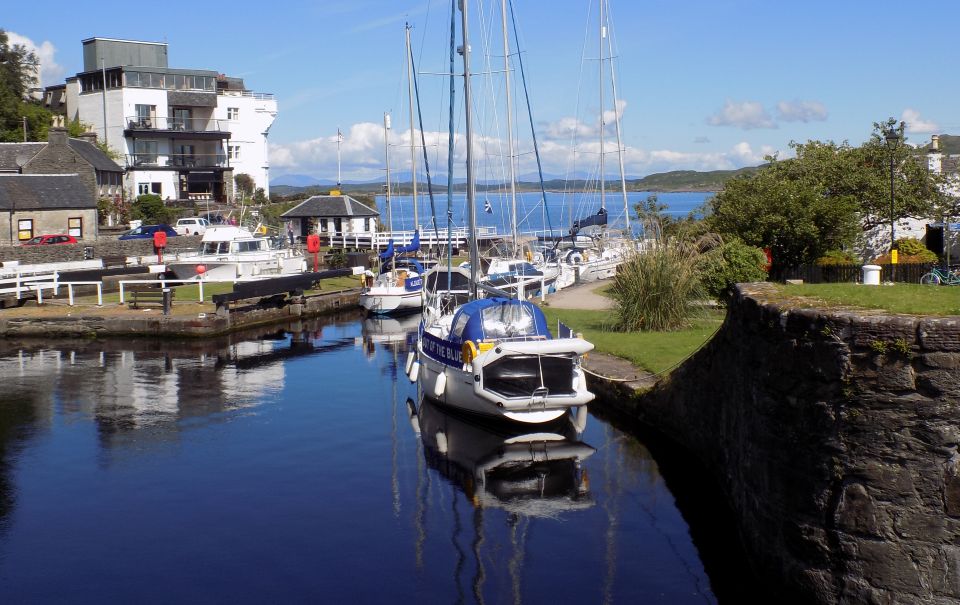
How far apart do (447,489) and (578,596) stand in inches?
193

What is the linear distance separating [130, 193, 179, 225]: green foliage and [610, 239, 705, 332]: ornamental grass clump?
50.1 metres

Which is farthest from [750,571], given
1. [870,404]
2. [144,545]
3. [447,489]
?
[144,545]

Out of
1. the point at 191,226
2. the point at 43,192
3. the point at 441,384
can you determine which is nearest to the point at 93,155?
the point at 191,226

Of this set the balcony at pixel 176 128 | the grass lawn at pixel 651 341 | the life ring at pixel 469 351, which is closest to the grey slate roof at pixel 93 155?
the balcony at pixel 176 128

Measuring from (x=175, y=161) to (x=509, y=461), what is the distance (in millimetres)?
68859

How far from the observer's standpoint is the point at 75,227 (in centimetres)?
5369

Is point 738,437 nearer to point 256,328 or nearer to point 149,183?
point 256,328

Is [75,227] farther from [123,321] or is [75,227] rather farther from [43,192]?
[123,321]

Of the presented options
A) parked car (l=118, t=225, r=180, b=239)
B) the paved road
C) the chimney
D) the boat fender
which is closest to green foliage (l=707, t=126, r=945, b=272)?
the paved road

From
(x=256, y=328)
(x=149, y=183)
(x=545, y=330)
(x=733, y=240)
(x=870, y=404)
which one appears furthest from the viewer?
(x=149, y=183)

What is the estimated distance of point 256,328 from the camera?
37094mm

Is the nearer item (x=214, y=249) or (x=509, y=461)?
(x=509, y=461)

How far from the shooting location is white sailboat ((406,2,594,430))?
61.9 ft

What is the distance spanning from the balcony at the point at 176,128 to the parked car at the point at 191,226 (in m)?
14.3
